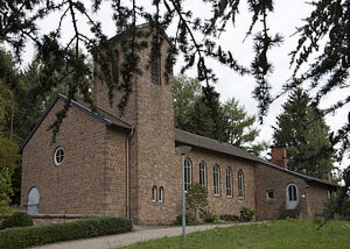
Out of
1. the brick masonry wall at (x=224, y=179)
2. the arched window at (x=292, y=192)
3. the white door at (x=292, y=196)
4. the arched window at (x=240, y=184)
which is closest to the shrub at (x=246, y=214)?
the brick masonry wall at (x=224, y=179)

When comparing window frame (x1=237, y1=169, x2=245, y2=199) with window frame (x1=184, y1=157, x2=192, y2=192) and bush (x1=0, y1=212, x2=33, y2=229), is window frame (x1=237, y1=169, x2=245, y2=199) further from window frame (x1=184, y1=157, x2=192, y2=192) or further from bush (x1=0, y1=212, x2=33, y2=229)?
bush (x1=0, y1=212, x2=33, y2=229)

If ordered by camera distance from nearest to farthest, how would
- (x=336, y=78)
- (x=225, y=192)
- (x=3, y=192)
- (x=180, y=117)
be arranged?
(x=336, y=78) < (x=3, y=192) < (x=225, y=192) < (x=180, y=117)

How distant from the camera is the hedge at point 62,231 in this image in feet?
40.3

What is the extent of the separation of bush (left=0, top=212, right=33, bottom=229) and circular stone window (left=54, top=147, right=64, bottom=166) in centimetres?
543

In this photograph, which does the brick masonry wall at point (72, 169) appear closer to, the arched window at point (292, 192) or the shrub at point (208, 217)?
the shrub at point (208, 217)

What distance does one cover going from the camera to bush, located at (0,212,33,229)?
1502 centimetres

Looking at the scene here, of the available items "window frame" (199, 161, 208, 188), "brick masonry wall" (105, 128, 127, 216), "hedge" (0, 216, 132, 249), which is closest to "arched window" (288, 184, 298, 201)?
"window frame" (199, 161, 208, 188)

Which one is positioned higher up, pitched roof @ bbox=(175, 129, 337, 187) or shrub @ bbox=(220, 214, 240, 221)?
pitched roof @ bbox=(175, 129, 337, 187)

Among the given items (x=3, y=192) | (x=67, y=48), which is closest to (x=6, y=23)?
(x=67, y=48)

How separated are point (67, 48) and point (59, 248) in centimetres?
895

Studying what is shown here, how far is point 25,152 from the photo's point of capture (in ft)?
74.8

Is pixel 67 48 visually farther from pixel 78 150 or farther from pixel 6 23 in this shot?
pixel 78 150

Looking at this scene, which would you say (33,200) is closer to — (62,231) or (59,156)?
(59,156)

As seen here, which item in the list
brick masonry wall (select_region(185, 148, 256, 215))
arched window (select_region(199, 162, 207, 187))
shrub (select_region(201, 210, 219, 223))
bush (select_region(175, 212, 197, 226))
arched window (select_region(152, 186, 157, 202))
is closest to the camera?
arched window (select_region(152, 186, 157, 202))
